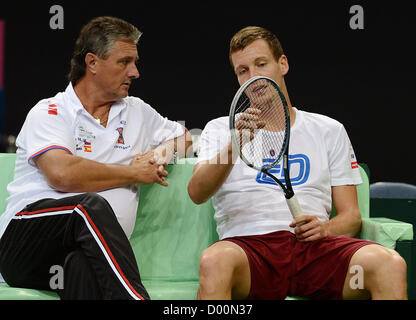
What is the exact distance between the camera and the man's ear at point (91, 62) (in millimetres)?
2186

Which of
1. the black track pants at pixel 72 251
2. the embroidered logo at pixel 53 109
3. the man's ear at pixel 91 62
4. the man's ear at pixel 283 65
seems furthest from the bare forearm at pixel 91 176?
the man's ear at pixel 283 65

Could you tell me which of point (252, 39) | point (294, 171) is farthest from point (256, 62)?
point (294, 171)

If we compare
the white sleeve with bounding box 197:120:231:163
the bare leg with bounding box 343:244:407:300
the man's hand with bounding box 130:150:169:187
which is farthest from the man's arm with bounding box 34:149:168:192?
the bare leg with bounding box 343:244:407:300

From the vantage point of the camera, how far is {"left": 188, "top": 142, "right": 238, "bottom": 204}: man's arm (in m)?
1.78

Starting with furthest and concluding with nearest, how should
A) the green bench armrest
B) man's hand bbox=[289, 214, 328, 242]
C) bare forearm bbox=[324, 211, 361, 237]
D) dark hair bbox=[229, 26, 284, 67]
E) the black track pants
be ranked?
1. dark hair bbox=[229, 26, 284, 67]
2. bare forearm bbox=[324, 211, 361, 237]
3. the green bench armrest
4. man's hand bbox=[289, 214, 328, 242]
5. the black track pants

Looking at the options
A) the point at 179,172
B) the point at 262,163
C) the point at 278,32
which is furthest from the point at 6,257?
the point at 278,32

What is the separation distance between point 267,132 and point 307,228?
421 millimetres

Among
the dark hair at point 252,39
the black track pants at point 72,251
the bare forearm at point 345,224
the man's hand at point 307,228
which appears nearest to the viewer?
the black track pants at point 72,251

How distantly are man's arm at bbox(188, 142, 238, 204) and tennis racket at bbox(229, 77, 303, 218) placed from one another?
0.07m

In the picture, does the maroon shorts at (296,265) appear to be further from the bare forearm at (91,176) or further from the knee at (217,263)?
the bare forearm at (91,176)

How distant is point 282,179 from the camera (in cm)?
199

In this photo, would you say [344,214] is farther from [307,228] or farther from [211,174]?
[211,174]

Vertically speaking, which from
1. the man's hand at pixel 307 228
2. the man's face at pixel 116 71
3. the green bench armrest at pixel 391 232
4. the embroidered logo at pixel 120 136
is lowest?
the green bench armrest at pixel 391 232

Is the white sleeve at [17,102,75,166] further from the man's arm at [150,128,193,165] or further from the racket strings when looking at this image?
the racket strings
